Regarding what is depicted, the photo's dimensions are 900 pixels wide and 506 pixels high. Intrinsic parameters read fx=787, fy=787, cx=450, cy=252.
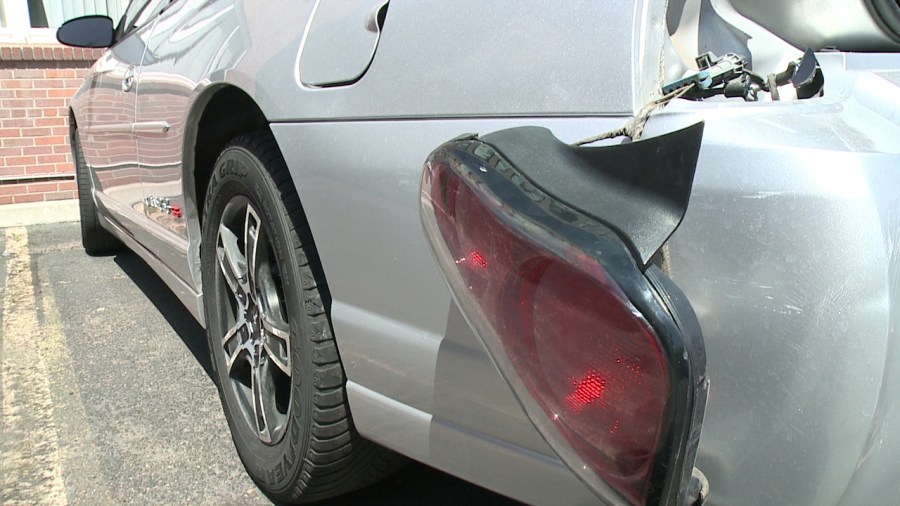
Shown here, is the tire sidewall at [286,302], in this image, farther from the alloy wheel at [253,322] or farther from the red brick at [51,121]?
the red brick at [51,121]

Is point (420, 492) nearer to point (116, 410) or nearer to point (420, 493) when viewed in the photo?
point (420, 493)

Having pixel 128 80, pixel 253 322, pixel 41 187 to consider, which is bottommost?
pixel 41 187

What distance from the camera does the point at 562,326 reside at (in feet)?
3.22

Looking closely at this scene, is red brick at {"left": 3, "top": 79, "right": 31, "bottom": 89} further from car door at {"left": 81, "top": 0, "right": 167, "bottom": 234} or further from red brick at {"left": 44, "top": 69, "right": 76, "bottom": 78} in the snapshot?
car door at {"left": 81, "top": 0, "right": 167, "bottom": 234}

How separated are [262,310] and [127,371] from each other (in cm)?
141

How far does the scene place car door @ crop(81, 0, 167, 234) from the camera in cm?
312

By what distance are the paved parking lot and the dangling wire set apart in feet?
4.76

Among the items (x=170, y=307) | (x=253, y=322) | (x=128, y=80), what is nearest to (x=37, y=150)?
(x=170, y=307)

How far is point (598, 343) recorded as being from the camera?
37.5 inches

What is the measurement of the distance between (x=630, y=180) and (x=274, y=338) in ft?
4.27

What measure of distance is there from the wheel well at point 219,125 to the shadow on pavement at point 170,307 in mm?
962

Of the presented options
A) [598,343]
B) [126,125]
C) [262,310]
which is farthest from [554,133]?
[126,125]

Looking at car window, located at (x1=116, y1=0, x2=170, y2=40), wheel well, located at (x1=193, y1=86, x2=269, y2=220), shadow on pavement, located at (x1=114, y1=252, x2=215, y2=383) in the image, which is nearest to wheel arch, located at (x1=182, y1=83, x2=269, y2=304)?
wheel well, located at (x1=193, y1=86, x2=269, y2=220)

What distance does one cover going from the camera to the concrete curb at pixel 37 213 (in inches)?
254
